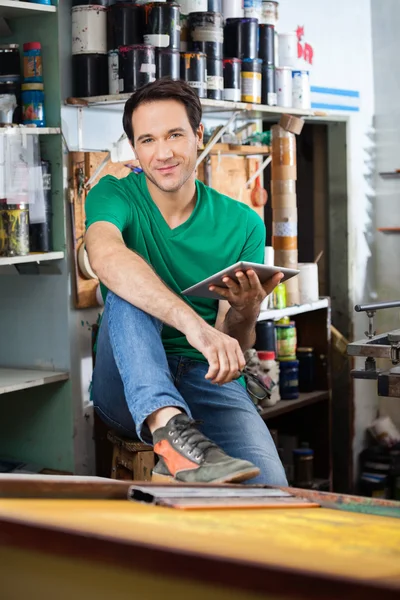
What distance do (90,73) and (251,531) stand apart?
2502 mm

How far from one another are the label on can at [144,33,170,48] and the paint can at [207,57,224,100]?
0.23m

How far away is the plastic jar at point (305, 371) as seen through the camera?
4.32 metres

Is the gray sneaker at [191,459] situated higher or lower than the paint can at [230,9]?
lower

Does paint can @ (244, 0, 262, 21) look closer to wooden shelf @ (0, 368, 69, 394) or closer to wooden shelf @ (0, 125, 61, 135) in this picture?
wooden shelf @ (0, 125, 61, 135)

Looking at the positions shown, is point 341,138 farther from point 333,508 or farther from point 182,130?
point 333,508

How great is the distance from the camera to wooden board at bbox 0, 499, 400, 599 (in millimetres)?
858

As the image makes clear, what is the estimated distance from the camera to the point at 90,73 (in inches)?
128

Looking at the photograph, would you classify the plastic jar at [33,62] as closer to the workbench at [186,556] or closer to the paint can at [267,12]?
the paint can at [267,12]

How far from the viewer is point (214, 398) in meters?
2.47

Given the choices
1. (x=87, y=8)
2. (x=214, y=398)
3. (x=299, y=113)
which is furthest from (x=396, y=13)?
(x=214, y=398)

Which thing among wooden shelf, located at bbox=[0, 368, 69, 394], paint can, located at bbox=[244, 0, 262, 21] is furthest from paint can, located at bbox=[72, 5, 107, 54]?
wooden shelf, located at bbox=[0, 368, 69, 394]

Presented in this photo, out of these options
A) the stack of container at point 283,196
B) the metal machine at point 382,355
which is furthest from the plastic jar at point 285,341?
the metal machine at point 382,355

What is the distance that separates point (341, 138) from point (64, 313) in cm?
217

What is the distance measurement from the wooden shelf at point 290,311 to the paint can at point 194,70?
2.96 feet
